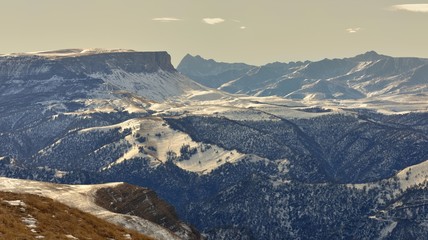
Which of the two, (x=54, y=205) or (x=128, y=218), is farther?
(x=128, y=218)

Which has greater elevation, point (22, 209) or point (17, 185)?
point (22, 209)

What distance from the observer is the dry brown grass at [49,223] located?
76375 mm

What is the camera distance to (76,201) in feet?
642

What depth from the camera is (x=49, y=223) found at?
8706 cm

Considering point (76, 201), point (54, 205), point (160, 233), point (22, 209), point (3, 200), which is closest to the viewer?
point (22, 209)

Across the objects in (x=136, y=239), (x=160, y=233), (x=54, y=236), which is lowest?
(x=160, y=233)

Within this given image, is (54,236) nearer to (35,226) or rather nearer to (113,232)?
(35,226)

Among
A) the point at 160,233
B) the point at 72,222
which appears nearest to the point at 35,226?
the point at 72,222

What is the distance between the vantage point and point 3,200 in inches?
3789

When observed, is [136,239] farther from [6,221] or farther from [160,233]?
[160,233]

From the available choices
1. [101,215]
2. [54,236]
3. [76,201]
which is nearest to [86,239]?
[54,236]

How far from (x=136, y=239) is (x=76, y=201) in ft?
350

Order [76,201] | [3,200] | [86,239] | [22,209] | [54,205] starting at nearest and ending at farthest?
[86,239] < [22,209] < [3,200] < [54,205] < [76,201]

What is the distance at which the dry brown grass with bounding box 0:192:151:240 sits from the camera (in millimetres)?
76375
